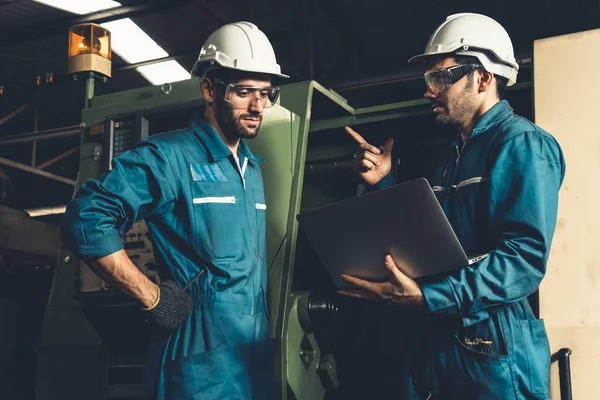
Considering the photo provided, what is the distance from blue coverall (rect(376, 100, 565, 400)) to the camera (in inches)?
63.8

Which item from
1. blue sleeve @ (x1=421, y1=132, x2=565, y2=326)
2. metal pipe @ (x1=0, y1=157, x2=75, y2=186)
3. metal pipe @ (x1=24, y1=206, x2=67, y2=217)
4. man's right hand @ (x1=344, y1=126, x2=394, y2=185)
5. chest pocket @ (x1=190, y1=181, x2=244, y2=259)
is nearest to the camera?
blue sleeve @ (x1=421, y1=132, x2=565, y2=326)

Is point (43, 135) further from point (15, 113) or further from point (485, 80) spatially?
point (485, 80)

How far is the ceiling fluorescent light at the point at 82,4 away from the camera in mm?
5422

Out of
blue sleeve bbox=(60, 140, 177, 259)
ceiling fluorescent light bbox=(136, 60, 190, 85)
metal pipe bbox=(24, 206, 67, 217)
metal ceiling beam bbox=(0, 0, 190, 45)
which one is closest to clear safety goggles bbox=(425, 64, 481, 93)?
blue sleeve bbox=(60, 140, 177, 259)

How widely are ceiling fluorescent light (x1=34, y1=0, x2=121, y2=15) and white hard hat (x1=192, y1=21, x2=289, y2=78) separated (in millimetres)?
3739

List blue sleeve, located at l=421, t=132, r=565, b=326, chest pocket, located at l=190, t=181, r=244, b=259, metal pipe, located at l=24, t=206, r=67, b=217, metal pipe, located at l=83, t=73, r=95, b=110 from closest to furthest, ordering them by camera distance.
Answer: blue sleeve, located at l=421, t=132, r=565, b=326 → chest pocket, located at l=190, t=181, r=244, b=259 → metal pipe, located at l=83, t=73, r=95, b=110 → metal pipe, located at l=24, t=206, r=67, b=217

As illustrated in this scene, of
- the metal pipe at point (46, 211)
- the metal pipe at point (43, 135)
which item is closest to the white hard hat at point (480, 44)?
the metal pipe at point (43, 135)

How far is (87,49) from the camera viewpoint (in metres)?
2.90

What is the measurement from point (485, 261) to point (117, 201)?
0.87 metres

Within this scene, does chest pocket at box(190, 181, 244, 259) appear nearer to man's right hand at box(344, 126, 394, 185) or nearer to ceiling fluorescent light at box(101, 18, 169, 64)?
man's right hand at box(344, 126, 394, 185)

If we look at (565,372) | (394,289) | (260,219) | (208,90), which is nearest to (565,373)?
(565,372)

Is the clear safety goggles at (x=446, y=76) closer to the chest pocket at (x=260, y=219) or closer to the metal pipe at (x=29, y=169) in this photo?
the chest pocket at (x=260, y=219)

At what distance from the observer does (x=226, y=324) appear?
1768 mm

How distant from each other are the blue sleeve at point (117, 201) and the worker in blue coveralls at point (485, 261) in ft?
1.74
